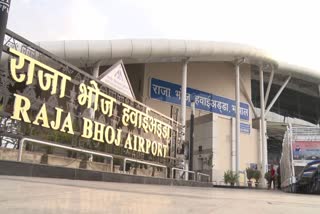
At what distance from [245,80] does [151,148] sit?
2615 cm

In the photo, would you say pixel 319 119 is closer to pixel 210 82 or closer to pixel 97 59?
pixel 210 82

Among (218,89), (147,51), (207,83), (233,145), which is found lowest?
(233,145)

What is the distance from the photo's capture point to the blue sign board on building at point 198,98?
34500mm

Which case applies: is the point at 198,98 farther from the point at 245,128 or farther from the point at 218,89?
the point at 245,128

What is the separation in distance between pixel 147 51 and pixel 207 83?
11.2m

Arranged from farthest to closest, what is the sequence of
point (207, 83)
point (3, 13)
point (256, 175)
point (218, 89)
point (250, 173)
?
point (218, 89) → point (207, 83) → point (250, 173) → point (256, 175) → point (3, 13)

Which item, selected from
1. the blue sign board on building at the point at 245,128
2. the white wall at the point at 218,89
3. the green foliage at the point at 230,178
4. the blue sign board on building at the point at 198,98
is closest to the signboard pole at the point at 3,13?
the white wall at the point at 218,89

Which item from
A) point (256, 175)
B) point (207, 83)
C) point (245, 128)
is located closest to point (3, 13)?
point (256, 175)

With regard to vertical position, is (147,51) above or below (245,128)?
above

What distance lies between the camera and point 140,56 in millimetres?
28656

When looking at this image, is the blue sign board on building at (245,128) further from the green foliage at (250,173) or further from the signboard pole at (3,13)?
the signboard pole at (3,13)

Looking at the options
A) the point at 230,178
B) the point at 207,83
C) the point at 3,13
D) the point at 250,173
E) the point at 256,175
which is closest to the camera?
the point at 3,13

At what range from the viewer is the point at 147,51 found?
1125 inches

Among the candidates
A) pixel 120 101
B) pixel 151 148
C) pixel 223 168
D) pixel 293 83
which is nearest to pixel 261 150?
pixel 223 168
